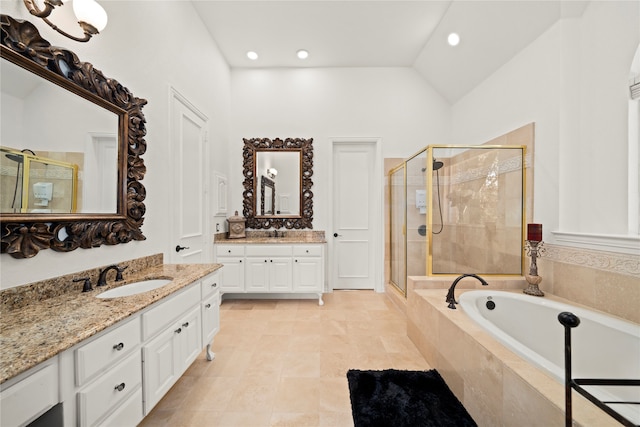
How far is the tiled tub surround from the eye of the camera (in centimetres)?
98

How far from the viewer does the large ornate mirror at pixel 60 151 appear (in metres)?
1.06

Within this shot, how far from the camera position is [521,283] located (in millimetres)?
2271

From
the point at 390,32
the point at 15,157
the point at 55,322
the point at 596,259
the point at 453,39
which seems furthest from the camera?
the point at 390,32

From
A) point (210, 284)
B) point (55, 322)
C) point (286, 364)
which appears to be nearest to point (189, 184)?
point (210, 284)

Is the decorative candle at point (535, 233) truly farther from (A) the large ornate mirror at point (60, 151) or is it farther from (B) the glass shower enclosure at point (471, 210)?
(A) the large ornate mirror at point (60, 151)

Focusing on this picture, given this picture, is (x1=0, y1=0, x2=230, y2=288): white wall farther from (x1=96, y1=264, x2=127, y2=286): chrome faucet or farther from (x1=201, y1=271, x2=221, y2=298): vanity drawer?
(x1=201, y1=271, x2=221, y2=298): vanity drawer

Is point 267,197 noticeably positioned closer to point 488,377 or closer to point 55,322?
point 55,322

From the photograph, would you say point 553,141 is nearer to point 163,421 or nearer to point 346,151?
point 346,151

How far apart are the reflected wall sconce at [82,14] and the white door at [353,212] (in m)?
2.80

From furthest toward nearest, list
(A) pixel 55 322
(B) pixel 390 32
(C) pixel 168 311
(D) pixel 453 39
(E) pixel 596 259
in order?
1. (B) pixel 390 32
2. (D) pixel 453 39
3. (E) pixel 596 259
4. (C) pixel 168 311
5. (A) pixel 55 322

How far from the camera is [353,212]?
3.76 meters

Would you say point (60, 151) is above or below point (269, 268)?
above

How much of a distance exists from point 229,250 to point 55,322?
219cm

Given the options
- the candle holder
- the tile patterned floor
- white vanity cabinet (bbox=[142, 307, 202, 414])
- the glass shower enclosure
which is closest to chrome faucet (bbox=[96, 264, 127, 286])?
white vanity cabinet (bbox=[142, 307, 202, 414])
